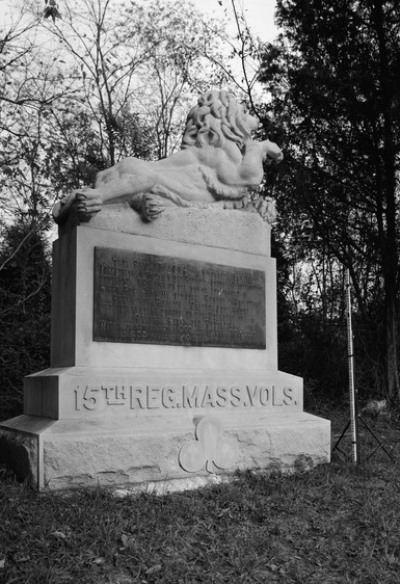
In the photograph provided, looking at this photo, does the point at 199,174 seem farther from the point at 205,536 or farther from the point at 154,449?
the point at 205,536

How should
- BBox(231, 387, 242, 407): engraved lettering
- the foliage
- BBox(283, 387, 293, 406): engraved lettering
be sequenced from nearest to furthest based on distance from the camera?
BBox(231, 387, 242, 407): engraved lettering → BBox(283, 387, 293, 406): engraved lettering → the foliage

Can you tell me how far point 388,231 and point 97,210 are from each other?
751cm

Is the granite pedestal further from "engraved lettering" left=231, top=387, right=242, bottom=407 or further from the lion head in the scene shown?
the lion head

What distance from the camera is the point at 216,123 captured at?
6574 millimetres

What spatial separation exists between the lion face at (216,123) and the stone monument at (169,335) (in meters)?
0.01

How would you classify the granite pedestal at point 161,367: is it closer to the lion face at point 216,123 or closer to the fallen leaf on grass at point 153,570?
the lion face at point 216,123

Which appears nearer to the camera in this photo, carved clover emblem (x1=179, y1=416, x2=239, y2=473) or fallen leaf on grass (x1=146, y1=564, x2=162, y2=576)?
fallen leaf on grass (x1=146, y1=564, x2=162, y2=576)

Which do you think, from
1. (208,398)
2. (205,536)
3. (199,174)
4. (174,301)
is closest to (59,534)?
(205,536)

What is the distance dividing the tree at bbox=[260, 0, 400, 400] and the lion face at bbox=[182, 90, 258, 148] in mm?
5398

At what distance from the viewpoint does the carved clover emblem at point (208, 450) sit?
538 centimetres

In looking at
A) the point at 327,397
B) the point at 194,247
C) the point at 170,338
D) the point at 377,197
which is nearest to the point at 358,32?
the point at 377,197

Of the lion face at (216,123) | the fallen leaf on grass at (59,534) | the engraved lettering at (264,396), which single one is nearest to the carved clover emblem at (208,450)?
the engraved lettering at (264,396)

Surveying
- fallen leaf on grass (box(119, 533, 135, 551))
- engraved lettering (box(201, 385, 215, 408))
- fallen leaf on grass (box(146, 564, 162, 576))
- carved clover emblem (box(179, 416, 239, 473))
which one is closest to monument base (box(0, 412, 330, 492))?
carved clover emblem (box(179, 416, 239, 473))

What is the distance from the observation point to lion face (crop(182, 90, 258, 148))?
6547 millimetres
